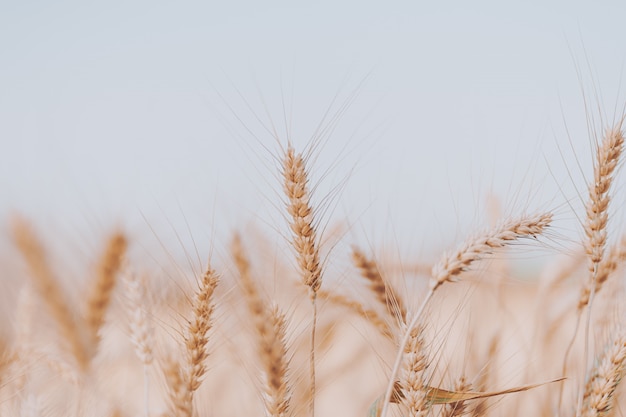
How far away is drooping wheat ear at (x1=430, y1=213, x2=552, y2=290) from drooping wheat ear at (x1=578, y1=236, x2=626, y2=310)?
361 mm

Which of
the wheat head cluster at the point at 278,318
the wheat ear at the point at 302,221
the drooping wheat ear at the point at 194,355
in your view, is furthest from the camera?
the wheat ear at the point at 302,221

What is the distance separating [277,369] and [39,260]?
38 cm

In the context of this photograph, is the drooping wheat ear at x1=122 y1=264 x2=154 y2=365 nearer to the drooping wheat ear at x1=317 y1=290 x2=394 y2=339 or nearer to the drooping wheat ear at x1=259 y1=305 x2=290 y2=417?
the drooping wheat ear at x1=259 y1=305 x2=290 y2=417

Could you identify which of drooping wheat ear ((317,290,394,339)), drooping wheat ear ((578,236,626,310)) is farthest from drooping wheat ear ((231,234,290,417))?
drooping wheat ear ((578,236,626,310))

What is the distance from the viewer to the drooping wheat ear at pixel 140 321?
2.84 ft

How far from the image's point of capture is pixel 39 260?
3.03ft

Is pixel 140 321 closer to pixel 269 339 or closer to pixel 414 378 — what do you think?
pixel 269 339

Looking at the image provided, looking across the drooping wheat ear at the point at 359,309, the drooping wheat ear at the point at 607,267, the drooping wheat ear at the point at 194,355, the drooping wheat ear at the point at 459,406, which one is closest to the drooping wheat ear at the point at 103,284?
the drooping wheat ear at the point at 194,355

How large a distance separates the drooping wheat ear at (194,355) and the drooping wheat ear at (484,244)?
11.2 inches

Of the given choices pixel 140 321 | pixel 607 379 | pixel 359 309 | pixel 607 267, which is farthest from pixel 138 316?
pixel 607 267

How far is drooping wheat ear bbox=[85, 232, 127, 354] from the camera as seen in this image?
89 cm

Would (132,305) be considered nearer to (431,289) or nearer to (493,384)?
(431,289)

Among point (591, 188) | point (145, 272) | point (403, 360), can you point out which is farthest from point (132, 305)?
point (591, 188)

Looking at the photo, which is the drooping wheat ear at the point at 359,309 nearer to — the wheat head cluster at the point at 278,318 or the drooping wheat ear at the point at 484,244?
the wheat head cluster at the point at 278,318
